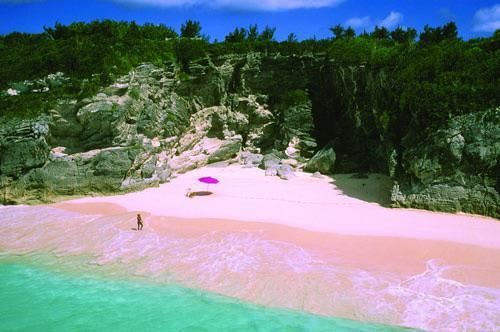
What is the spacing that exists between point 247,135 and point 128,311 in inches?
956

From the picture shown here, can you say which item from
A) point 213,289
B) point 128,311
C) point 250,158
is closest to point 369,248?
point 213,289

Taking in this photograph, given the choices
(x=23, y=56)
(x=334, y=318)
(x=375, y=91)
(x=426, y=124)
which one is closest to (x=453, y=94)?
(x=426, y=124)

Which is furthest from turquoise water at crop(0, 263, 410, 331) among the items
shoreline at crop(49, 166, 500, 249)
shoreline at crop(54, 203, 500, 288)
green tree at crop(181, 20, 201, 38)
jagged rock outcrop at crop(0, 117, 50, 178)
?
green tree at crop(181, 20, 201, 38)

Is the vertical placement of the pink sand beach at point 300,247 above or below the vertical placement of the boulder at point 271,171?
below

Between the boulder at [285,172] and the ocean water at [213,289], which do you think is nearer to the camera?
the ocean water at [213,289]

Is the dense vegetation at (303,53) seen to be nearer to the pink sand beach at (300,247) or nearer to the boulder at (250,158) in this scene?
the pink sand beach at (300,247)

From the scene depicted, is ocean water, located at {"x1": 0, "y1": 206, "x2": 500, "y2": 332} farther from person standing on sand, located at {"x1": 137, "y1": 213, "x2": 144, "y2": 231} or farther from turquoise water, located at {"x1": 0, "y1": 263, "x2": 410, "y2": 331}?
person standing on sand, located at {"x1": 137, "y1": 213, "x2": 144, "y2": 231}

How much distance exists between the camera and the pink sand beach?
1202 cm

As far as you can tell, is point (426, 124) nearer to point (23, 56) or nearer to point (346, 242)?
point (346, 242)

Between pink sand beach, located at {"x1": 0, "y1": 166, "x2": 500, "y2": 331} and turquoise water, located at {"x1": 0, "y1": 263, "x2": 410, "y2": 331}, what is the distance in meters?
0.57

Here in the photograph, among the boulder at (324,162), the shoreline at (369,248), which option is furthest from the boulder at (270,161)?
the shoreline at (369,248)

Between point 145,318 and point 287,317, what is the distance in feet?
14.2

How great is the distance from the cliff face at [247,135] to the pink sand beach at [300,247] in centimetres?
183

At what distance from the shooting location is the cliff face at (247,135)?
770 inches
